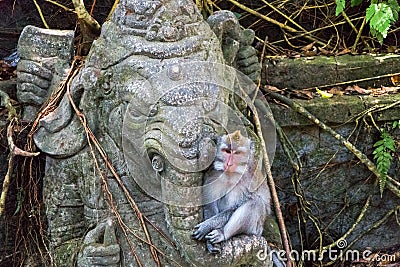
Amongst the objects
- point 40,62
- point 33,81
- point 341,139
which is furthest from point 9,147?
point 341,139

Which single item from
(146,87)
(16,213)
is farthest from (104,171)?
(16,213)

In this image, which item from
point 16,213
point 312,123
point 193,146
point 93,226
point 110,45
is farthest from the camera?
point 312,123

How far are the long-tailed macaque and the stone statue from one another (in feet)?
0.15

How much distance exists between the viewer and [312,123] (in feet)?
15.1

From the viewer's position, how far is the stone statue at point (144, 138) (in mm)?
2949

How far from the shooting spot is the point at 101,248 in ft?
10.7

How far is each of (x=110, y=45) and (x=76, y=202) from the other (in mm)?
814

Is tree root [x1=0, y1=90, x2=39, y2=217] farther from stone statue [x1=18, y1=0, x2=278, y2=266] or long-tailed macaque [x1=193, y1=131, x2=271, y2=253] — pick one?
long-tailed macaque [x1=193, y1=131, x2=271, y2=253]

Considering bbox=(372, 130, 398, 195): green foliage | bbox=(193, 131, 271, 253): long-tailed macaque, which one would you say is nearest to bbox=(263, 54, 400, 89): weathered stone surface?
bbox=(372, 130, 398, 195): green foliage

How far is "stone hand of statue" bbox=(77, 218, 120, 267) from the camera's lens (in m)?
3.24

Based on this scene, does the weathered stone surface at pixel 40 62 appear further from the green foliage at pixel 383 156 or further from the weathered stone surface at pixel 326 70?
the green foliage at pixel 383 156

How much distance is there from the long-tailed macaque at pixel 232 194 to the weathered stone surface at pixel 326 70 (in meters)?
1.69

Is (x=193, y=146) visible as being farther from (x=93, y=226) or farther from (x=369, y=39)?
(x=369, y=39)

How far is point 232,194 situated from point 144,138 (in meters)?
0.44
